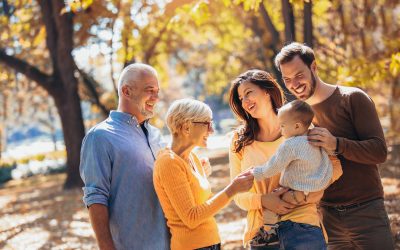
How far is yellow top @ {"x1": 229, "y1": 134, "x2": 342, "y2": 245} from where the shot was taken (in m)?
3.44

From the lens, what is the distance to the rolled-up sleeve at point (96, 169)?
3582mm

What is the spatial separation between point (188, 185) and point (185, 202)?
11 cm

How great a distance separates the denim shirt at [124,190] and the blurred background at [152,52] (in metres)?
0.87

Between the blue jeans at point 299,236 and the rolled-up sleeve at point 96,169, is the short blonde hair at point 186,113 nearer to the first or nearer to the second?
the rolled-up sleeve at point 96,169

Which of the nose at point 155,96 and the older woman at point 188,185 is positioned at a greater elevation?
the nose at point 155,96

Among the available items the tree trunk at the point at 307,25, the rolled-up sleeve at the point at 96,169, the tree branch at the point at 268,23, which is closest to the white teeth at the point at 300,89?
the rolled-up sleeve at the point at 96,169

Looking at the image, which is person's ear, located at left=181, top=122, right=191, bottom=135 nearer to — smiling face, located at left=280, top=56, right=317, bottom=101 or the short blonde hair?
the short blonde hair

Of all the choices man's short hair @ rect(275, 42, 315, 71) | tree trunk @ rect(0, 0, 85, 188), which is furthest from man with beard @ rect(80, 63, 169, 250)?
tree trunk @ rect(0, 0, 85, 188)

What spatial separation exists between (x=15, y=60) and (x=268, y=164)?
16.1 metres

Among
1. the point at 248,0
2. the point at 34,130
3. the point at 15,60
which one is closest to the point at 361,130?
the point at 248,0

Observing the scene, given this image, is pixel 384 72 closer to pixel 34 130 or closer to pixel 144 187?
pixel 144 187

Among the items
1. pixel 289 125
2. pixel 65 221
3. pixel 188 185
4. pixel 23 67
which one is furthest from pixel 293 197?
pixel 23 67

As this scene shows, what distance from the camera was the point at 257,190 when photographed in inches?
144

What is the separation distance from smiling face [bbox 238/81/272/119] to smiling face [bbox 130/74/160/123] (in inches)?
24.6
